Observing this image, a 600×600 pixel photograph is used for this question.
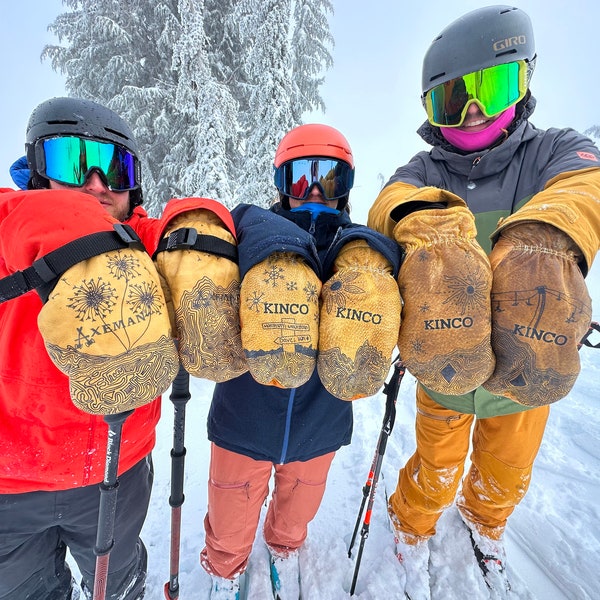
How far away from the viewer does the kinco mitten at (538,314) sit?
0.88 m

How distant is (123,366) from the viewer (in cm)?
85

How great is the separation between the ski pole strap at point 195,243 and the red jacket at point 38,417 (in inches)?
4.3

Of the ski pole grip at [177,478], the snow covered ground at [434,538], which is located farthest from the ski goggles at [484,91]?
the snow covered ground at [434,538]

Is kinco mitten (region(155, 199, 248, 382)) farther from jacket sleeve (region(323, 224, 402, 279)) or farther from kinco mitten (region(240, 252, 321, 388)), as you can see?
jacket sleeve (region(323, 224, 402, 279))

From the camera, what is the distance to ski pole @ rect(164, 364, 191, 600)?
4.59 ft

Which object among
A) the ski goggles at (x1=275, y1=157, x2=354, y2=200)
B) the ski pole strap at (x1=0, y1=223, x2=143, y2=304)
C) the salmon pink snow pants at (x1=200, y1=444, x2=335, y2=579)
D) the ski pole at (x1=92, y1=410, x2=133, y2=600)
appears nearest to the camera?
the ski pole strap at (x1=0, y1=223, x2=143, y2=304)

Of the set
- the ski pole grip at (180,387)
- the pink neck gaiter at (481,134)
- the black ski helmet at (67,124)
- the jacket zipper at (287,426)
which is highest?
the pink neck gaiter at (481,134)

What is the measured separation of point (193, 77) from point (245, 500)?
31.4ft

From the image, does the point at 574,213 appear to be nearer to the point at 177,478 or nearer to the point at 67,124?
the point at 177,478

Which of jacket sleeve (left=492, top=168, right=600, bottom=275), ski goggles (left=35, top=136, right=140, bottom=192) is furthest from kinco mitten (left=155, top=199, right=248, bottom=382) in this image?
jacket sleeve (left=492, top=168, right=600, bottom=275)

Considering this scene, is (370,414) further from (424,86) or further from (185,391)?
(424,86)

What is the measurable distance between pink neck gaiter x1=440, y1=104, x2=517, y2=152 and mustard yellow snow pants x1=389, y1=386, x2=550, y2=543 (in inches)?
59.0

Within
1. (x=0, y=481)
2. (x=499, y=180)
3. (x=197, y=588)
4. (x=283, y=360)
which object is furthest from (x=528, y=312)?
(x=197, y=588)

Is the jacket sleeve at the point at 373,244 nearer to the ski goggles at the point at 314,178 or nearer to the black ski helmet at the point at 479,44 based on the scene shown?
the ski goggles at the point at 314,178
